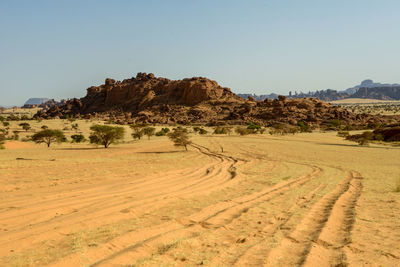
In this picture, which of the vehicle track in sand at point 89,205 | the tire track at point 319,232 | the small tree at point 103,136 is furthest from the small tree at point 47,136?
the tire track at point 319,232

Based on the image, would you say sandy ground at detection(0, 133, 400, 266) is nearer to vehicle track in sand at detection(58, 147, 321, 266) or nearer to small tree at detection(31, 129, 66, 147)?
vehicle track in sand at detection(58, 147, 321, 266)

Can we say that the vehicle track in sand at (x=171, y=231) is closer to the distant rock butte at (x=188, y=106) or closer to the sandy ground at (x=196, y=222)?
the sandy ground at (x=196, y=222)

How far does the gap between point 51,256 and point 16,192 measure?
533 cm

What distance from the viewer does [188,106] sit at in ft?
281

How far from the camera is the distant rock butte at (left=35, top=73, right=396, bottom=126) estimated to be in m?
68.3

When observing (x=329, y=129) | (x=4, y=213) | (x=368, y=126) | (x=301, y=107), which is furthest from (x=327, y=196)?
(x=301, y=107)

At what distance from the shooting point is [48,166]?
13.6m

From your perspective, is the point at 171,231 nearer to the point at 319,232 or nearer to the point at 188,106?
the point at 319,232

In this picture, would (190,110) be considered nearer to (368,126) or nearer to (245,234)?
(368,126)

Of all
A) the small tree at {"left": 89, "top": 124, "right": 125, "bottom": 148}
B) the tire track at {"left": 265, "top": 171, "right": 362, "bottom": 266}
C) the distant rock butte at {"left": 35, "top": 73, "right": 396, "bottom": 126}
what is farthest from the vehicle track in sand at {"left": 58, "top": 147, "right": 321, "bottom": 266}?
the distant rock butte at {"left": 35, "top": 73, "right": 396, "bottom": 126}

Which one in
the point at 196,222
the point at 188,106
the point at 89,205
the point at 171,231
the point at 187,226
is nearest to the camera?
the point at 171,231

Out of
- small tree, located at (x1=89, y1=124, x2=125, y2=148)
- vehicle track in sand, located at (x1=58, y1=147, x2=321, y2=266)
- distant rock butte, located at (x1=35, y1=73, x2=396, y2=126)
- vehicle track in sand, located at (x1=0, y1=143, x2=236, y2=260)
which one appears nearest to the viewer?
vehicle track in sand, located at (x1=58, y1=147, x2=321, y2=266)

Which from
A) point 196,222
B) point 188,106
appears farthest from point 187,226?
point 188,106

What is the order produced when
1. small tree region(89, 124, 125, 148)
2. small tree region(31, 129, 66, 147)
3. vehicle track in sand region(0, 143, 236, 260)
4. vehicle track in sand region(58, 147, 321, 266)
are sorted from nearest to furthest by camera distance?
1. vehicle track in sand region(58, 147, 321, 266)
2. vehicle track in sand region(0, 143, 236, 260)
3. small tree region(89, 124, 125, 148)
4. small tree region(31, 129, 66, 147)
